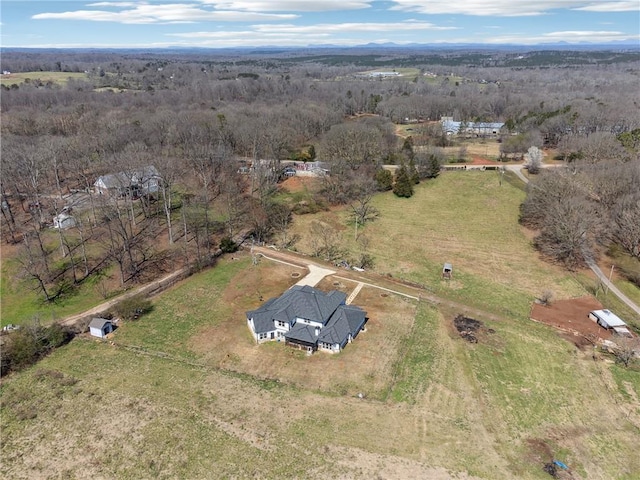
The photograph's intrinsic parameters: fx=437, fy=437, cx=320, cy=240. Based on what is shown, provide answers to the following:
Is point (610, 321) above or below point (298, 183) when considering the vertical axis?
above

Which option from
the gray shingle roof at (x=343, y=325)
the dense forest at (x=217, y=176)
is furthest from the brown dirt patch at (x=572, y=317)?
the gray shingle roof at (x=343, y=325)

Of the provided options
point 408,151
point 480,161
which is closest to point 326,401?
point 408,151

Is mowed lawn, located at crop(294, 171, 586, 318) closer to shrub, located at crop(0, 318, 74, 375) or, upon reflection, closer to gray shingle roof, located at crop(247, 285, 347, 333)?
gray shingle roof, located at crop(247, 285, 347, 333)

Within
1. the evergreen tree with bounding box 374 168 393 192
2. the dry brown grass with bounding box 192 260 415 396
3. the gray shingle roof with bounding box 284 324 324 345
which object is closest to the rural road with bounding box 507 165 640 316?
the dry brown grass with bounding box 192 260 415 396

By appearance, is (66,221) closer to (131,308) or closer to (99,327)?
(131,308)

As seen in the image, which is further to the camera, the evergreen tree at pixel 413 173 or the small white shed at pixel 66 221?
the evergreen tree at pixel 413 173

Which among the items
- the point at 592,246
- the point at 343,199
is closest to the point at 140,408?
the point at 343,199

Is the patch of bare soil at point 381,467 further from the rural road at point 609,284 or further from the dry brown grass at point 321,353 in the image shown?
the rural road at point 609,284
